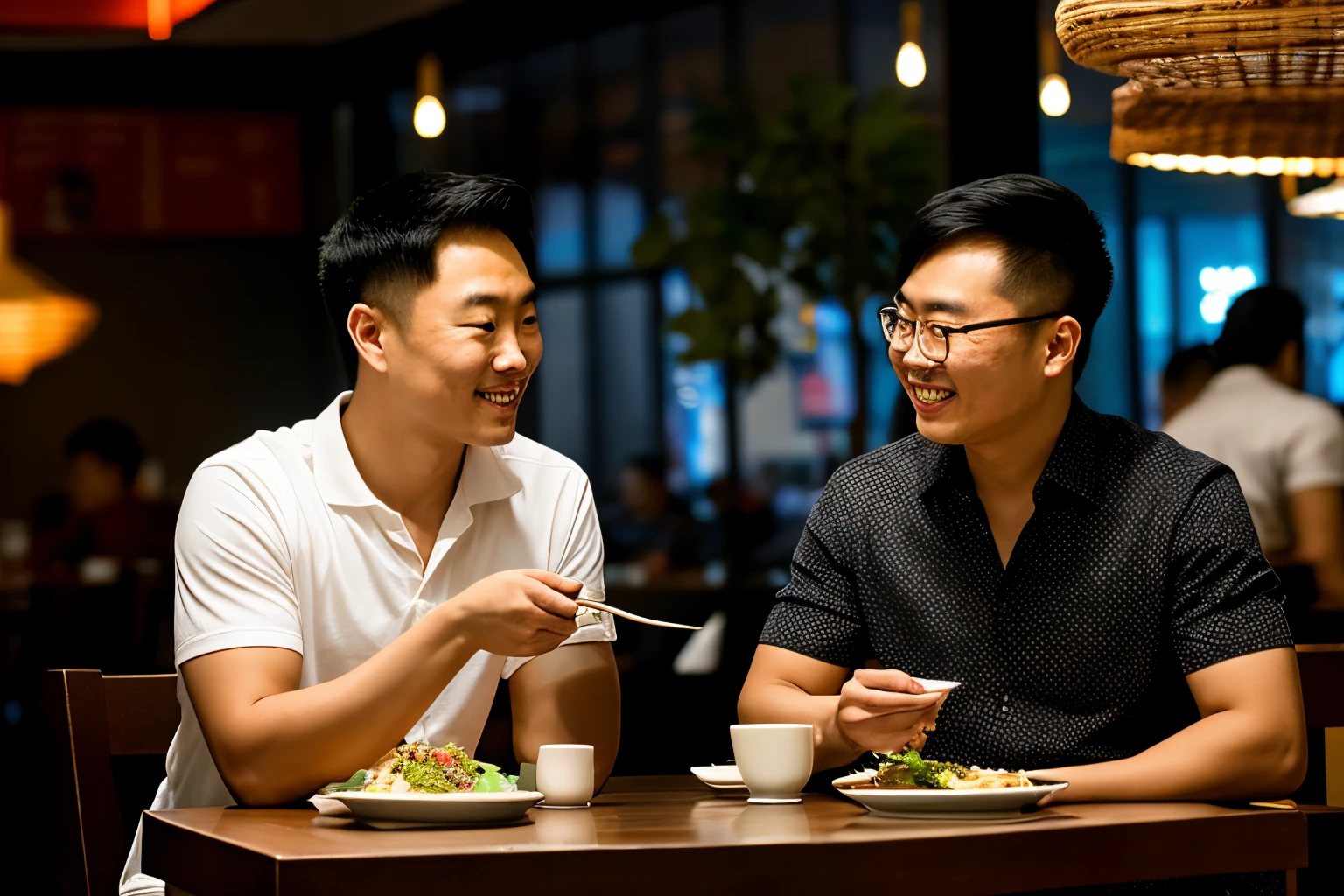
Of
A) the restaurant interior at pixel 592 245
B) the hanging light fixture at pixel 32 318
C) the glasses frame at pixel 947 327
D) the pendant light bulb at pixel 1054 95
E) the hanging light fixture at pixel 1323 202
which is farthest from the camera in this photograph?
the hanging light fixture at pixel 32 318

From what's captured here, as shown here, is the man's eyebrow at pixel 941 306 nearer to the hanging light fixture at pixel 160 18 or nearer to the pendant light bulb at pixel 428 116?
the hanging light fixture at pixel 160 18

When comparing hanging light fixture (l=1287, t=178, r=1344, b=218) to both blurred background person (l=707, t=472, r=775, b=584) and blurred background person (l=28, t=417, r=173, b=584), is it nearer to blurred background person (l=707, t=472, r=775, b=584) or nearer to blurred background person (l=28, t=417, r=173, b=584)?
blurred background person (l=707, t=472, r=775, b=584)

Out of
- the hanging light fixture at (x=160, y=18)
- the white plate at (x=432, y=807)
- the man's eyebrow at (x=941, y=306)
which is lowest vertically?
the white plate at (x=432, y=807)

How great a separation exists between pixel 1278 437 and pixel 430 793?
10.7 feet

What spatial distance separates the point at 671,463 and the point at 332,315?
6.64 metres

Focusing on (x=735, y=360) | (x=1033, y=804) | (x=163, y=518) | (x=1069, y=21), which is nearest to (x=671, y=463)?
(x=735, y=360)

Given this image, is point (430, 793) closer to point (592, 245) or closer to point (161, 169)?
point (161, 169)

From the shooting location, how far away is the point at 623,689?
475 cm

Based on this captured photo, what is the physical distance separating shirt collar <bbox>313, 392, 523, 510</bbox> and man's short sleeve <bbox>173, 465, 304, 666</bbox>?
0.30ft

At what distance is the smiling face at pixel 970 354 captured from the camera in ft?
6.31

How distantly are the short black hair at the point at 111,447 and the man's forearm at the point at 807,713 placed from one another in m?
5.48

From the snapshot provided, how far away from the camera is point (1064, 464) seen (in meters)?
1.99

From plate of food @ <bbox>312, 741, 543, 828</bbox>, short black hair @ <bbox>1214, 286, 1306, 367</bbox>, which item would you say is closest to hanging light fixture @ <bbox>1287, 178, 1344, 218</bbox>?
short black hair @ <bbox>1214, 286, 1306, 367</bbox>

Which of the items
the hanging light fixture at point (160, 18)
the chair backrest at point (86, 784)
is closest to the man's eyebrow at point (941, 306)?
the chair backrest at point (86, 784)
